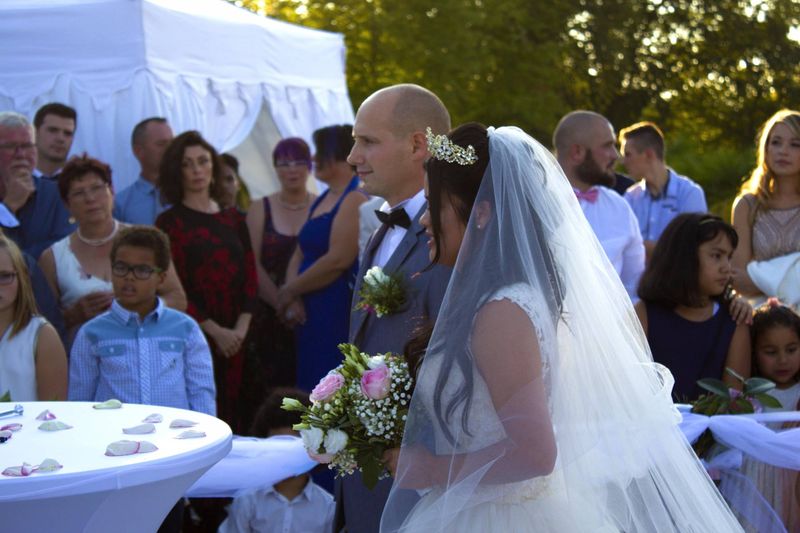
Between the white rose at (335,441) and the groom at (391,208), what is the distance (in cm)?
81

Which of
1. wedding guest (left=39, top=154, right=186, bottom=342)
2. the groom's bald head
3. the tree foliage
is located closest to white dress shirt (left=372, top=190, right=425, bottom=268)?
the groom's bald head

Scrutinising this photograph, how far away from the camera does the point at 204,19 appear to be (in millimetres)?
8477

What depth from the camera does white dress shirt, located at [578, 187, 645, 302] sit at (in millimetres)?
5859

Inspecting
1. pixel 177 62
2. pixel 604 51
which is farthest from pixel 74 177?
pixel 604 51

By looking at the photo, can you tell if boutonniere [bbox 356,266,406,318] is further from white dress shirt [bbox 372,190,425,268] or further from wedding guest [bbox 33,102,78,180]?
wedding guest [bbox 33,102,78,180]

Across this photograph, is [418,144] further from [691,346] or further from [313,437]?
[691,346]

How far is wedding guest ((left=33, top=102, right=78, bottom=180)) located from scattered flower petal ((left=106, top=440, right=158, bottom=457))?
13.7 feet

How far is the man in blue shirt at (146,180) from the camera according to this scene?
691cm

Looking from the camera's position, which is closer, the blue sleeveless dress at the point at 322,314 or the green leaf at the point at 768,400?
the green leaf at the point at 768,400

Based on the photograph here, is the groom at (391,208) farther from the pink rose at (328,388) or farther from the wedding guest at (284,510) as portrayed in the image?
the wedding guest at (284,510)

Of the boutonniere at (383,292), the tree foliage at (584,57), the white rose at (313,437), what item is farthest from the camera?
the tree foliage at (584,57)

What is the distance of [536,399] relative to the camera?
2.48 m

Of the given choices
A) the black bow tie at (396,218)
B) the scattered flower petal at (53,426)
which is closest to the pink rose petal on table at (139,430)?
the scattered flower petal at (53,426)

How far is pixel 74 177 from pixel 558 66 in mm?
16035
